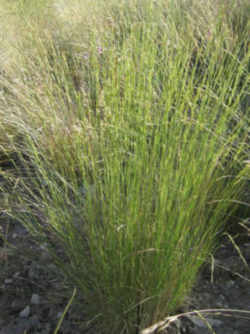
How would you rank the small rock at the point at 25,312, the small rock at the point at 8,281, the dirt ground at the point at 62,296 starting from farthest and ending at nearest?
the small rock at the point at 8,281
the small rock at the point at 25,312
the dirt ground at the point at 62,296

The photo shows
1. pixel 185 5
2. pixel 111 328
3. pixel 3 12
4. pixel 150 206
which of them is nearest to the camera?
pixel 150 206

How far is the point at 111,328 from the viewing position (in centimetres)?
124

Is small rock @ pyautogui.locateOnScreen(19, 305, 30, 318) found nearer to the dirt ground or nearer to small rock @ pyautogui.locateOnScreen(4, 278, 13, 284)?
the dirt ground

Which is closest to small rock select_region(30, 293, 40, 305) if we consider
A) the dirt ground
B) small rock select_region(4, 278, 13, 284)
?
the dirt ground

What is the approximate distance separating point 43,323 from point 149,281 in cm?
51

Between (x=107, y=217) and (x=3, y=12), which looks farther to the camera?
(x=3, y=12)

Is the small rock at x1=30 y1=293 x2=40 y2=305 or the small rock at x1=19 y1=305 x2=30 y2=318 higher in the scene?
the small rock at x1=30 y1=293 x2=40 y2=305

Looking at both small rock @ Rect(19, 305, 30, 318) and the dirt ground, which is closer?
the dirt ground

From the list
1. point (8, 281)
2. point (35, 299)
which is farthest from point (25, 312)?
point (8, 281)

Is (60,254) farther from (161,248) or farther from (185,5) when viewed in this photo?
(185,5)

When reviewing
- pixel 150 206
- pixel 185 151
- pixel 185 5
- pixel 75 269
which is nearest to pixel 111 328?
pixel 75 269

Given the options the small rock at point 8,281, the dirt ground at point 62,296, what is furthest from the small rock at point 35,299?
the small rock at point 8,281

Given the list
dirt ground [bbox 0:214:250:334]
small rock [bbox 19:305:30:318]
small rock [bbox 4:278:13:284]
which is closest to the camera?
dirt ground [bbox 0:214:250:334]

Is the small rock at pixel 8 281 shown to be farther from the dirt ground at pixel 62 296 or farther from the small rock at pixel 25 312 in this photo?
the small rock at pixel 25 312
